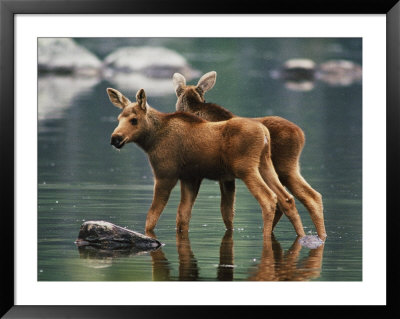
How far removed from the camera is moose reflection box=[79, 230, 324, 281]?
14.1m

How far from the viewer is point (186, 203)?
674 inches

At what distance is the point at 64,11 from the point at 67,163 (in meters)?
5.16

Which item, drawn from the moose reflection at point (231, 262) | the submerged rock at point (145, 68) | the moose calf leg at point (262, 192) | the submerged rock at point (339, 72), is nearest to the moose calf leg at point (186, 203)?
the moose reflection at point (231, 262)


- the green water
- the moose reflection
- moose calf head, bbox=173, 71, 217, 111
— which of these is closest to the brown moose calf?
the green water

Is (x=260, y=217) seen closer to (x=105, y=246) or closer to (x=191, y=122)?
(x=191, y=122)

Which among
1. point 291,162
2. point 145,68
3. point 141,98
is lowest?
point 291,162

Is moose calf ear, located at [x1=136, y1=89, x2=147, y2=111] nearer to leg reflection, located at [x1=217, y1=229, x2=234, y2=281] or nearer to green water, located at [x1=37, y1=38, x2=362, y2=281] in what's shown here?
green water, located at [x1=37, y1=38, x2=362, y2=281]

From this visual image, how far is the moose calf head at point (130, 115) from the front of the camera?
1627 centimetres

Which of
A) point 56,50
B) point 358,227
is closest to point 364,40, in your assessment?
point 358,227

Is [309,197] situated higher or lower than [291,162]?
lower

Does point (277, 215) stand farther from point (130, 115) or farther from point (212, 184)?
point (212, 184)

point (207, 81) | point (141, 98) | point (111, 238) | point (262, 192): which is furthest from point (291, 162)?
point (111, 238)

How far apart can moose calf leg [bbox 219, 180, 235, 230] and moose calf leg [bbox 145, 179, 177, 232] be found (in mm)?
1211

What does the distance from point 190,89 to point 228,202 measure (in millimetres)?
1840
